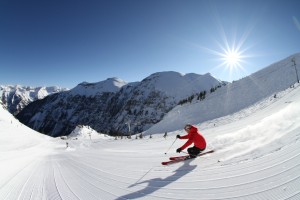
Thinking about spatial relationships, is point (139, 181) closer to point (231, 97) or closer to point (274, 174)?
point (274, 174)

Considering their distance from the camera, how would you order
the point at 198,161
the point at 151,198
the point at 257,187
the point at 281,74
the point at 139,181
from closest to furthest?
the point at 257,187 < the point at 151,198 < the point at 139,181 < the point at 198,161 < the point at 281,74

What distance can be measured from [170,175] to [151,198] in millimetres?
1704

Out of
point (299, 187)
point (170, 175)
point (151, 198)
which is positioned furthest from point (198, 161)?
point (299, 187)

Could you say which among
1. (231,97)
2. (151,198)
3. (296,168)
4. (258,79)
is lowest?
(151,198)

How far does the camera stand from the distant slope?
28953 millimetres

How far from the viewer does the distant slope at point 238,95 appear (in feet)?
95.0

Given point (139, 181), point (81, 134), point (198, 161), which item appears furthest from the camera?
point (81, 134)

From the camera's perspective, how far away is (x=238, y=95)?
105ft

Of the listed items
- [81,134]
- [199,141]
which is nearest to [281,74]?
[199,141]

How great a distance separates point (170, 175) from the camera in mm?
6809

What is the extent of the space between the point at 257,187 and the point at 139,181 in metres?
3.44

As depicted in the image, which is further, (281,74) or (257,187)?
(281,74)

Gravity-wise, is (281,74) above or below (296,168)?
above

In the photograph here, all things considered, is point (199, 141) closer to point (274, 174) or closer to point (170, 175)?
point (170, 175)
